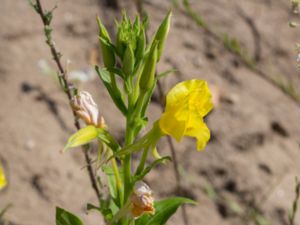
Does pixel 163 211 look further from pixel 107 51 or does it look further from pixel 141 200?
pixel 107 51

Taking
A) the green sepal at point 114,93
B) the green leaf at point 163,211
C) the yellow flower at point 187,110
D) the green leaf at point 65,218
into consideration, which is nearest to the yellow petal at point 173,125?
the yellow flower at point 187,110

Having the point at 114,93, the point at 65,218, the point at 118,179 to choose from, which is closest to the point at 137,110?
the point at 114,93

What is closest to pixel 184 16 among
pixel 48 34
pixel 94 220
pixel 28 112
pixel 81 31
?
pixel 81 31

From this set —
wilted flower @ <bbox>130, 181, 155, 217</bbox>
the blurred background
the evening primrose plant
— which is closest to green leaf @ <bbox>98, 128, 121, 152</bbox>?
the evening primrose plant

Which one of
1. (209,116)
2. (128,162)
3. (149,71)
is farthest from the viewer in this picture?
(209,116)

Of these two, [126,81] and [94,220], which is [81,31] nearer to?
[94,220]

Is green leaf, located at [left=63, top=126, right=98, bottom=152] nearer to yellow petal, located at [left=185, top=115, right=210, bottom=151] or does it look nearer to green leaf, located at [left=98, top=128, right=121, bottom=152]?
green leaf, located at [left=98, top=128, right=121, bottom=152]

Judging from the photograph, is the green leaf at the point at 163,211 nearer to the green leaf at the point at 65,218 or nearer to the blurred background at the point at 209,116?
the green leaf at the point at 65,218
